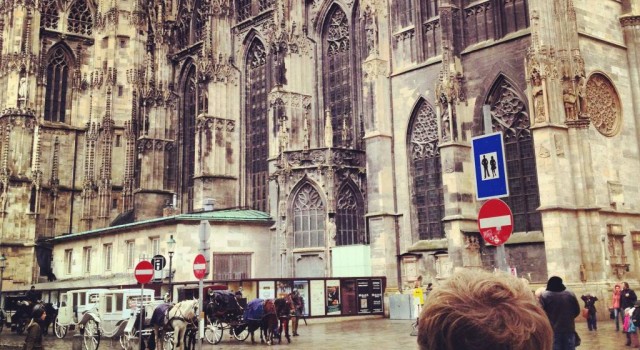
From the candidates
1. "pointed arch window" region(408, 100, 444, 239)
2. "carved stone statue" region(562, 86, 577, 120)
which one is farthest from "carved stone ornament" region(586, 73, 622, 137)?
"pointed arch window" region(408, 100, 444, 239)

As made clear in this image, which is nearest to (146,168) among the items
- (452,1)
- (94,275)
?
(94,275)

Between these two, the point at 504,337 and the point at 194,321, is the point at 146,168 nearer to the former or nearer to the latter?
the point at 194,321

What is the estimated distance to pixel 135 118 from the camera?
4697 cm

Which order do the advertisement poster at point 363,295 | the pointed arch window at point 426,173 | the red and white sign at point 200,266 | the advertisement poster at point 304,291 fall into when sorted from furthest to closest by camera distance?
the pointed arch window at point 426,173, the advertisement poster at point 363,295, the advertisement poster at point 304,291, the red and white sign at point 200,266

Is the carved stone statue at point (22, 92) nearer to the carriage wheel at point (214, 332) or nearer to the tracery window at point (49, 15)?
the tracery window at point (49, 15)

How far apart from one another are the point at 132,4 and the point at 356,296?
105 feet

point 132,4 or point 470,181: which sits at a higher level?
point 132,4

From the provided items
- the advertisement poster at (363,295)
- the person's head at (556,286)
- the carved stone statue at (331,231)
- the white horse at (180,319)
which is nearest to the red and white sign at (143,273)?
the white horse at (180,319)

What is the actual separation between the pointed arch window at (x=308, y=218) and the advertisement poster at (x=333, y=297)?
3.73 meters

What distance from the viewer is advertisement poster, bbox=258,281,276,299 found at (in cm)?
2605

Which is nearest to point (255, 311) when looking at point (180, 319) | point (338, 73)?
point (180, 319)

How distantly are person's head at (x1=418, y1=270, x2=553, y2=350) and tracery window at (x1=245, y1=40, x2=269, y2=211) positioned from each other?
3702 centimetres

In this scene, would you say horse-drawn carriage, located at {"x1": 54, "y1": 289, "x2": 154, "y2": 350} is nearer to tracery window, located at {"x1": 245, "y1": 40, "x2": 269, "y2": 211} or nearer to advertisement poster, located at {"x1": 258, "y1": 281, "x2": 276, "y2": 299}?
advertisement poster, located at {"x1": 258, "y1": 281, "x2": 276, "y2": 299}

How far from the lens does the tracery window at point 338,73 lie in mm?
34500
